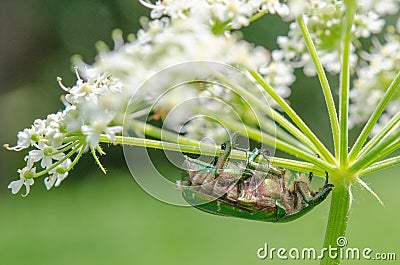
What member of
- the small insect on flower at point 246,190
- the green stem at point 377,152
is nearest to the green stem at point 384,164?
the green stem at point 377,152

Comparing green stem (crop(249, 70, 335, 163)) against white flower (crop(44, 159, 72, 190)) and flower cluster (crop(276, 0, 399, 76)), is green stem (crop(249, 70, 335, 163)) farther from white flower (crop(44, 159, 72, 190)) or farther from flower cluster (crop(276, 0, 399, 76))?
white flower (crop(44, 159, 72, 190))

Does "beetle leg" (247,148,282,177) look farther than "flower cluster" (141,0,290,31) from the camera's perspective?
No

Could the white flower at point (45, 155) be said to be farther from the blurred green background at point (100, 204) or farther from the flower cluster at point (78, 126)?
the blurred green background at point (100, 204)

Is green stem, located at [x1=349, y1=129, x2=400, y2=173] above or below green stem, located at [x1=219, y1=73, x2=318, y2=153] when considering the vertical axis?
below

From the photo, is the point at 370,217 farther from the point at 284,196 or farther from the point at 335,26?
the point at 284,196

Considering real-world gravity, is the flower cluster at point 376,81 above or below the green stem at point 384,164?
above

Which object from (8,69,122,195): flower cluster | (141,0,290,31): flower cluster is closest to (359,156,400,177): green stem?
(141,0,290,31): flower cluster
